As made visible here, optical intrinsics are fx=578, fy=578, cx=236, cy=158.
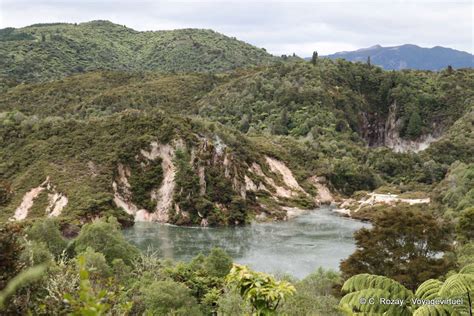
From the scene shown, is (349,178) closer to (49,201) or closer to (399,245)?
(49,201)

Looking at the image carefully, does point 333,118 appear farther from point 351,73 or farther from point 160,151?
point 160,151

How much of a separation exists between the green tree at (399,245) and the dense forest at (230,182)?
0.08 metres

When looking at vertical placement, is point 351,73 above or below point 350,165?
above

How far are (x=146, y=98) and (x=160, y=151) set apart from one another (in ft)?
200

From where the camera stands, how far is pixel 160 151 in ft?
278

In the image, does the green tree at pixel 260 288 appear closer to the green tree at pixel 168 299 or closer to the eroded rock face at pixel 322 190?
the green tree at pixel 168 299

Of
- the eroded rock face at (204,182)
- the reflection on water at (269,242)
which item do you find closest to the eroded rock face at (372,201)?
the reflection on water at (269,242)

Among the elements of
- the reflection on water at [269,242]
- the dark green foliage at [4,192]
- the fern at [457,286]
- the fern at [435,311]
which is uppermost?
the dark green foliage at [4,192]

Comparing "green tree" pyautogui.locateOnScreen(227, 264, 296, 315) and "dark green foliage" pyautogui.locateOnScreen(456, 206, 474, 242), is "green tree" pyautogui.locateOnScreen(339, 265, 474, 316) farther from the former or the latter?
"dark green foliage" pyautogui.locateOnScreen(456, 206, 474, 242)

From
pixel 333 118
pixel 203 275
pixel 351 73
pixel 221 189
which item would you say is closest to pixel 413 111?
pixel 351 73

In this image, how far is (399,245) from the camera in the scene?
1235 inches

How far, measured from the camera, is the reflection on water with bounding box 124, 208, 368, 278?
55406mm

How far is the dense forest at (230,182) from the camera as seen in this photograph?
44.5ft

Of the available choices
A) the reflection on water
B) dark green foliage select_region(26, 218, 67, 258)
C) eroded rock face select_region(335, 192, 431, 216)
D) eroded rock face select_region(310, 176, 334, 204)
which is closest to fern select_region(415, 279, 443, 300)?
dark green foliage select_region(26, 218, 67, 258)
